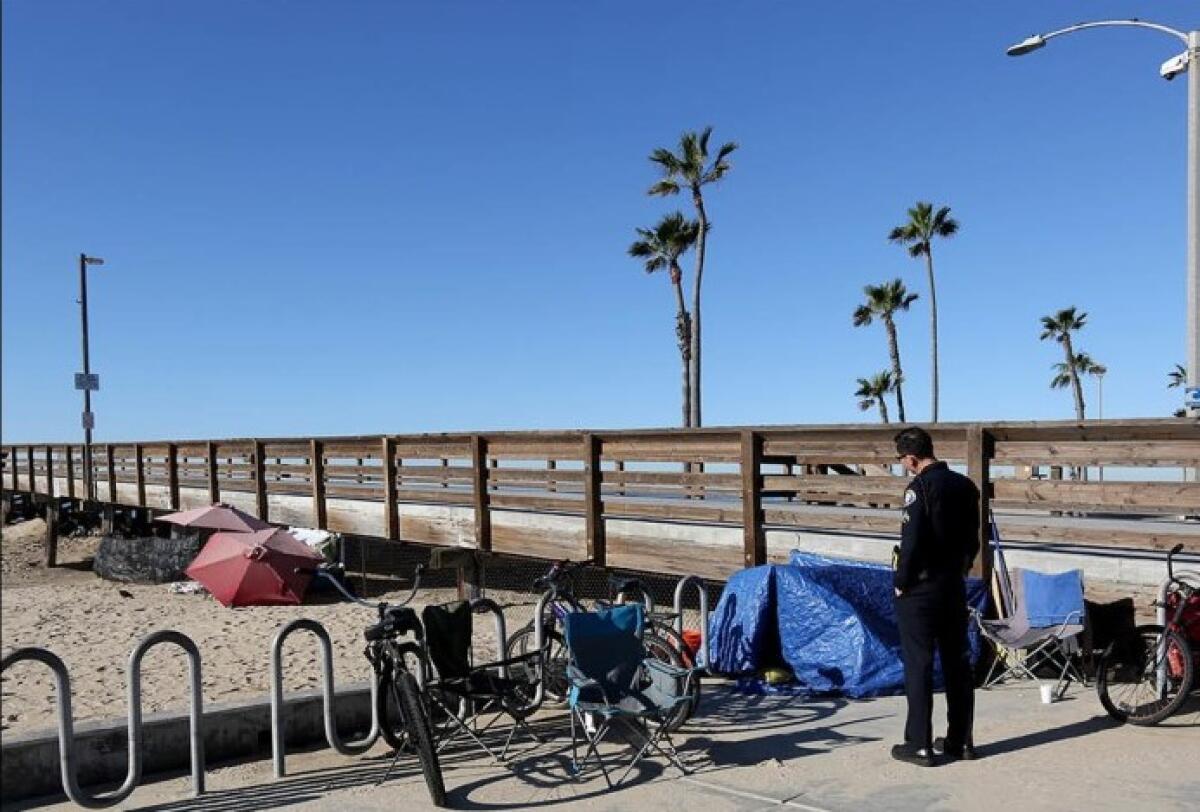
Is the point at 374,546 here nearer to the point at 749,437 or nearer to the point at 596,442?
the point at 596,442

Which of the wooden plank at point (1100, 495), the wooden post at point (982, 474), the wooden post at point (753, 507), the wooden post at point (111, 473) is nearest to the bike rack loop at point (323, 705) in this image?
the wooden post at point (753, 507)

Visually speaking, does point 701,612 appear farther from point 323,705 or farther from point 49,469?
point 49,469

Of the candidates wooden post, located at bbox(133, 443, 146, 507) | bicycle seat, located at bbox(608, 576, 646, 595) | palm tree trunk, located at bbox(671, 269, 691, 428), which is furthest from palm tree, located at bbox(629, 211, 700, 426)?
bicycle seat, located at bbox(608, 576, 646, 595)

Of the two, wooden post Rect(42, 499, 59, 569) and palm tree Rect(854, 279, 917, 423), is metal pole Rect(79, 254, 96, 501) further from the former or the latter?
palm tree Rect(854, 279, 917, 423)

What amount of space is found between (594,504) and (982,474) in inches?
170

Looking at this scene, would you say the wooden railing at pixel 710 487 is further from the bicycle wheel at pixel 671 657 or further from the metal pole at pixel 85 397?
the metal pole at pixel 85 397

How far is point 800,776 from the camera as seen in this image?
535 cm

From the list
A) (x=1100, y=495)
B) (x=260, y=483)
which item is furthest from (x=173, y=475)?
(x=1100, y=495)

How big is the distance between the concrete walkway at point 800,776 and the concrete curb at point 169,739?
20 cm

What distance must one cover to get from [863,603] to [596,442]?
→ 420 cm

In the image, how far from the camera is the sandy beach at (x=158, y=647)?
9430 millimetres

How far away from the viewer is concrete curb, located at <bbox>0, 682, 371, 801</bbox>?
5469 mm

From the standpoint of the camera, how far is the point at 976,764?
18.0 ft

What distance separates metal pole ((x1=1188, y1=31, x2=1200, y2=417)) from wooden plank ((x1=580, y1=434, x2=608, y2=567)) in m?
5.70
